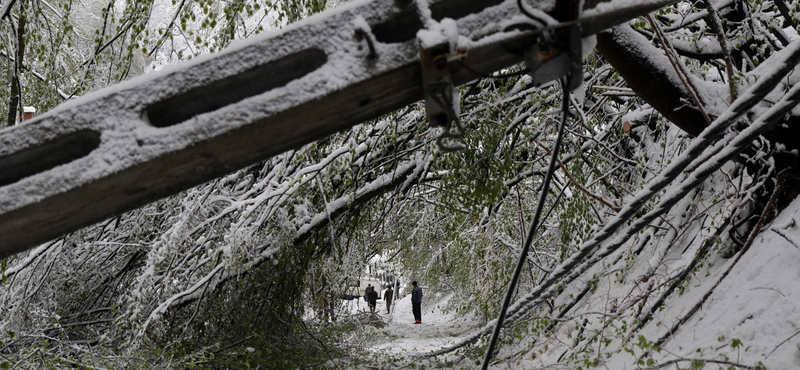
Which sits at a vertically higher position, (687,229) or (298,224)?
(298,224)

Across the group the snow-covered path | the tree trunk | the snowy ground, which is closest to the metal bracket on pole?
the snowy ground

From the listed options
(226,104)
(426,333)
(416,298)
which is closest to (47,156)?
(226,104)

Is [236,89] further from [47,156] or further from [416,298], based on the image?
[416,298]

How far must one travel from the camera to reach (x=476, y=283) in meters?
8.40

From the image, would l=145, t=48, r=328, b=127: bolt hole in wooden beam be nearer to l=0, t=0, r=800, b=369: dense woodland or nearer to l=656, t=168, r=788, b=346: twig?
l=0, t=0, r=800, b=369: dense woodland

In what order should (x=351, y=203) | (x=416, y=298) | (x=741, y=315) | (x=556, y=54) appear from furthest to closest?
1. (x=416, y=298)
2. (x=351, y=203)
3. (x=741, y=315)
4. (x=556, y=54)

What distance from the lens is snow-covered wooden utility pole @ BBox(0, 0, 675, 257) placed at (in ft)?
4.66

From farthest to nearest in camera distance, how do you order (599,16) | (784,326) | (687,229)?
(687,229), (784,326), (599,16)

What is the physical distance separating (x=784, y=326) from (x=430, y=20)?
3.30m

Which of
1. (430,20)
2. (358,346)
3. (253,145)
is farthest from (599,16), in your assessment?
(358,346)

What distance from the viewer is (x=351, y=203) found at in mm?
5898

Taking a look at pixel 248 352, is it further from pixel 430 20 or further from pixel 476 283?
pixel 430 20

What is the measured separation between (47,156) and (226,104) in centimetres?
47

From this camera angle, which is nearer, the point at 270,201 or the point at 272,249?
the point at 270,201
